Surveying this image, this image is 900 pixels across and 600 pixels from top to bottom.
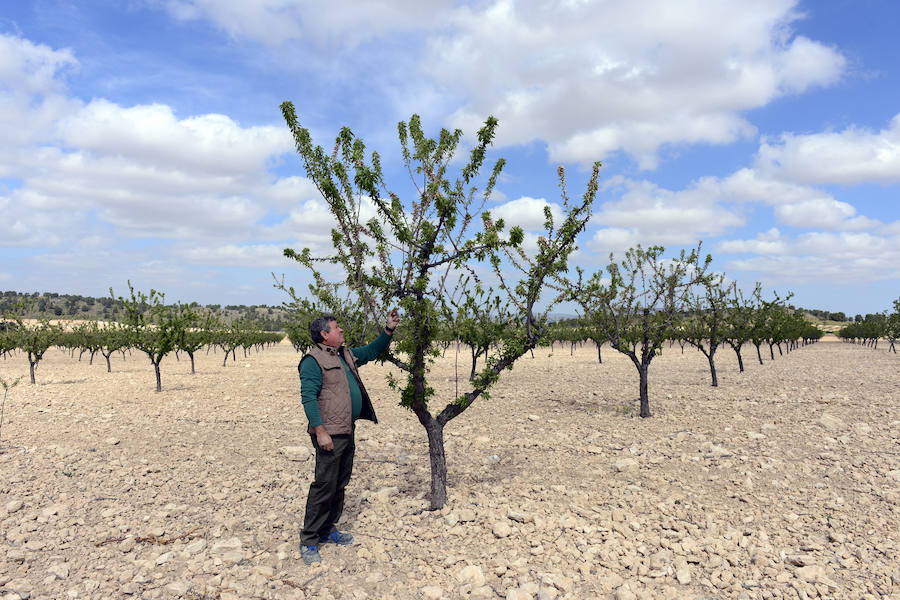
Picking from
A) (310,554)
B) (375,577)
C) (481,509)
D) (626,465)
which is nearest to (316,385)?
(310,554)

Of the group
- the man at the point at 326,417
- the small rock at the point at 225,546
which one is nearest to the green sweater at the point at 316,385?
the man at the point at 326,417

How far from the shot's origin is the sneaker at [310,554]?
5453 millimetres

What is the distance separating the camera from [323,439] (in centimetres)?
529

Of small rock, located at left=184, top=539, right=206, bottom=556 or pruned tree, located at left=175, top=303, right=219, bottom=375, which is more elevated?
pruned tree, located at left=175, top=303, right=219, bottom=375

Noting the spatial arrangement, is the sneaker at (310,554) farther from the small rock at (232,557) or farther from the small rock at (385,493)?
the small rock at (385,493)

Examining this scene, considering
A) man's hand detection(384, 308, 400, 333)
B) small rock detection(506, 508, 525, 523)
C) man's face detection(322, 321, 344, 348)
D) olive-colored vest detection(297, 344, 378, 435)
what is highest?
man's hand detection(384, 308, 400, 333)

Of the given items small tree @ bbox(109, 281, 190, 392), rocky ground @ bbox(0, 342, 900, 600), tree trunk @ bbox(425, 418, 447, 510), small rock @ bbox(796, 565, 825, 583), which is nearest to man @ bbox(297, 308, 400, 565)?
rocky ground @ bbox(0, 342, 900, 600)

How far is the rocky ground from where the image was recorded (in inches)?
201

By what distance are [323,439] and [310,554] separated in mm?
1368

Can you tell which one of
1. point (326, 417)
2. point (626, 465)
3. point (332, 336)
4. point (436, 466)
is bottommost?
point (626, 465)

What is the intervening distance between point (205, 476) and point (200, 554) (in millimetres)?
2916

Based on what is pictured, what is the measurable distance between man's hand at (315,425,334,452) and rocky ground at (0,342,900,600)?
4.35 ft

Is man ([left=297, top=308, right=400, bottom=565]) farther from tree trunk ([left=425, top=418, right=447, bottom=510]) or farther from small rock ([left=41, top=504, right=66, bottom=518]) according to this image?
small rock ([left=41, top=504, right=66, bottom=518])

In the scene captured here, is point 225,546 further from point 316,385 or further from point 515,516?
point 515,516
